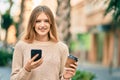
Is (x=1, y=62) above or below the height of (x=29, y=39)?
below

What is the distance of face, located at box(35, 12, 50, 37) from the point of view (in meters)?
5.05

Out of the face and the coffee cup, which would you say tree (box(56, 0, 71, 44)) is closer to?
the face

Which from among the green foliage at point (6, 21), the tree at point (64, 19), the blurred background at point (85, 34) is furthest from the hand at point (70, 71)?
the green foliage at point (6, 21)

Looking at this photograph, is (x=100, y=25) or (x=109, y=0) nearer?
(x=109, y=0)

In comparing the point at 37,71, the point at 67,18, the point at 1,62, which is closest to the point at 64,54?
the point at 37,71

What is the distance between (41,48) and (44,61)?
4.9 inches

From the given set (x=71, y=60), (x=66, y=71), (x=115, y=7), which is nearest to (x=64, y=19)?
(x=115, y=7)

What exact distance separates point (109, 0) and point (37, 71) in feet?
17.5

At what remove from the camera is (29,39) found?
16.7ft

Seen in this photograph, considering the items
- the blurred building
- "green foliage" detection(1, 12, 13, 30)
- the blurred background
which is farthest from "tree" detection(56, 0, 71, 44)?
the blurred building

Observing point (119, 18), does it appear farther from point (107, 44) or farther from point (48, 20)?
point (107, 44)

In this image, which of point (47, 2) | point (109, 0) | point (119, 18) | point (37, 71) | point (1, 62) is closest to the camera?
point (37, 71)

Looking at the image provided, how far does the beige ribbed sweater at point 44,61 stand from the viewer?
5020mm

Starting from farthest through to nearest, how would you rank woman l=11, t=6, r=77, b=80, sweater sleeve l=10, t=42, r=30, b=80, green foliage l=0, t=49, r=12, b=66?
green foliage l=0, t=49, r=12, b=66 < woman l=11, t=6, r=77, b=80 < sweater sleeve l=10, t=42, r=30, b=80
